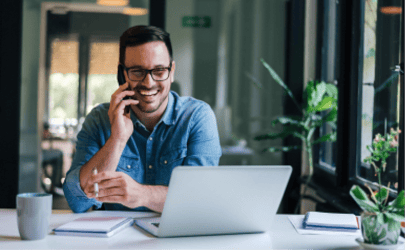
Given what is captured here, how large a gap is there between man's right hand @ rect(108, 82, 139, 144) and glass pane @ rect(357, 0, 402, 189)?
1.30m

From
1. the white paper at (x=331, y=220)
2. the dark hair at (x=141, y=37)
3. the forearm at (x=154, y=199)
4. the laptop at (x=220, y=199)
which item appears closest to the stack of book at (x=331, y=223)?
the white paper at (x=331, y=220)

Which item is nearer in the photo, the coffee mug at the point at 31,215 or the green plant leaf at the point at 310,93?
the coffee mug at the point at 31,215

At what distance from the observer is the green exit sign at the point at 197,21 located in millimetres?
3557

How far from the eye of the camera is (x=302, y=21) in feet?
11.7

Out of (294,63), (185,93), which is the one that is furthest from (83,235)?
(294,63)

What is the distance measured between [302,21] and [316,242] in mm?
2722

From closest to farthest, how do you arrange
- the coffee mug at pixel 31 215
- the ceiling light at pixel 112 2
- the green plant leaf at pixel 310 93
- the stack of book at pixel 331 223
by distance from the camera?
the coffee mug at pixel 31 215 < the stack of book at pixel 331 223 < the green plant leaf at pixel 310 93 < the ceiling light at pixel 112 2

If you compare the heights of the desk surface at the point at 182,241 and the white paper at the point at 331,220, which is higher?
the white paper at the point at 331,220

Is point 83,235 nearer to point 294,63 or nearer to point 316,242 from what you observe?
point 316,242

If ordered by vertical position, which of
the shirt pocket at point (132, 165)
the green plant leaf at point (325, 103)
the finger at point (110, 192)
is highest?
the green plant leaf at point (325, 103)

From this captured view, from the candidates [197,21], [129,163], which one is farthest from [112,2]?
[129,163]

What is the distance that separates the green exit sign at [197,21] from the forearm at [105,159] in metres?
1.96

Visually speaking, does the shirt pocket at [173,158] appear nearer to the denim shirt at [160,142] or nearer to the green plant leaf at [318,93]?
the denim shirt at [160,142]

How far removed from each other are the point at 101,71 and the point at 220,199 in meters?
2.65
